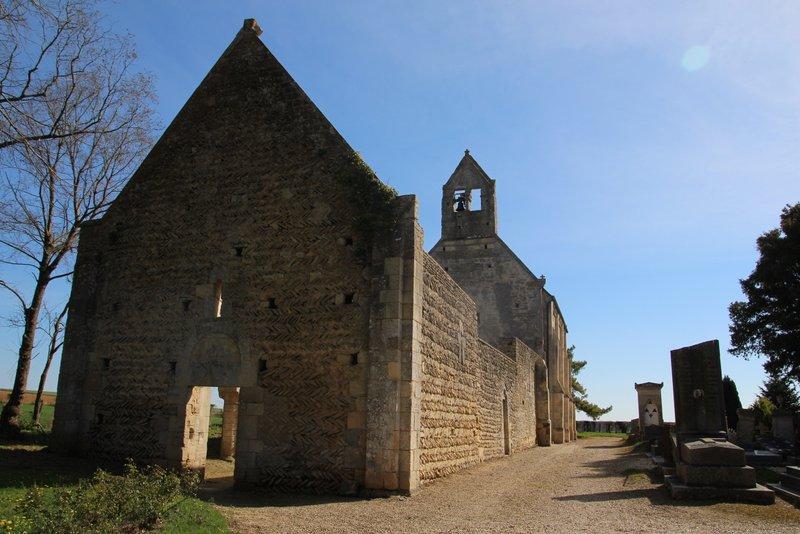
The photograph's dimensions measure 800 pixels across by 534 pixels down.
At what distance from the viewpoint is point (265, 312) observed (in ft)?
37.8

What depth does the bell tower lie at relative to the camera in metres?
30.4

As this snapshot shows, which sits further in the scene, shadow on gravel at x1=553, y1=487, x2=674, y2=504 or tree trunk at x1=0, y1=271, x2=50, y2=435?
tree trunk at x1=0, y1=271, x2=50, y2=435

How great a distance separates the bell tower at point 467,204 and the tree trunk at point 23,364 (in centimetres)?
1926

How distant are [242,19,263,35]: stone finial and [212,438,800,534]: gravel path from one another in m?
9.89

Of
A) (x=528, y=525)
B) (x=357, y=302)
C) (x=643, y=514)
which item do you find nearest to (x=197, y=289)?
(x=357, y=302)

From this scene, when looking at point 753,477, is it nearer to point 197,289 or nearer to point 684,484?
point 684,484

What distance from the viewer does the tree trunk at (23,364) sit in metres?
14.9

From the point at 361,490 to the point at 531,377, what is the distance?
59.2 feet

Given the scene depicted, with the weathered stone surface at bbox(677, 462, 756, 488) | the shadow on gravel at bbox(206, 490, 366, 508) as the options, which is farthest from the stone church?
the weathered stone surface at bbox(677, 462, 756, 488)

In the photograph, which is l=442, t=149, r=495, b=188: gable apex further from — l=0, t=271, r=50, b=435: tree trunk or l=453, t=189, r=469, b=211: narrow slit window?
l=0, t=271, r=50, b=435: tree trunk

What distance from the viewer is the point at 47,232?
17297 millimetres

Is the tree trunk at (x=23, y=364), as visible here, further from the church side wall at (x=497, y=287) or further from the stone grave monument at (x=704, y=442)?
the church side wall at (x=497, y=287)

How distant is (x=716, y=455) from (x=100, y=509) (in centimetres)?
878

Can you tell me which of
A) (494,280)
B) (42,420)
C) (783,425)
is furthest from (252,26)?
(783,425)
